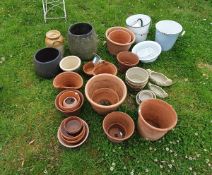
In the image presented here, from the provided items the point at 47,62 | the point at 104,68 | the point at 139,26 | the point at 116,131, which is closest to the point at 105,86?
the point at 104,68

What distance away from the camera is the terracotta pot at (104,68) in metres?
4.11

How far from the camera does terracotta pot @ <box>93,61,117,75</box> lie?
4.11 metres

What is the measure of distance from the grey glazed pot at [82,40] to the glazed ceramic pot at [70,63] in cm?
14

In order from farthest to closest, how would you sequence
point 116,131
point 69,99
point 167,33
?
point 167,33
point 69,99
point 116,131

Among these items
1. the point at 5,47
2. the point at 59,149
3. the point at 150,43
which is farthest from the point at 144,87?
the point at 5,47

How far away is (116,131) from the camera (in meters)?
3.65

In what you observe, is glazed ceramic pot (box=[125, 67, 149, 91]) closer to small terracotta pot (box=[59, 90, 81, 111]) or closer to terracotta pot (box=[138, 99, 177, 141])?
terracotta pot (box=[138, 99, 177, 141])

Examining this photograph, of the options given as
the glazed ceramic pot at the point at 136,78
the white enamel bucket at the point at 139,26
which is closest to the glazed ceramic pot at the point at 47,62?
the glazed ceramic pot at the point at 136,78

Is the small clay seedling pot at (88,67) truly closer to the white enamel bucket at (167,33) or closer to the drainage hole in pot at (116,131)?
the drainage hole in pot at (116,131)

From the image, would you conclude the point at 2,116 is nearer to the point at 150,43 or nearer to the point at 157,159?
the point at 157,159

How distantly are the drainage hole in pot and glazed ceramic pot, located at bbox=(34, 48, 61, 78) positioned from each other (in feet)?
4.15

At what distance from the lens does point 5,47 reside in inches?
185

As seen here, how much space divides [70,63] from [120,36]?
98 cm

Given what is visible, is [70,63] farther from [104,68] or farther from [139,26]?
[139,26]
